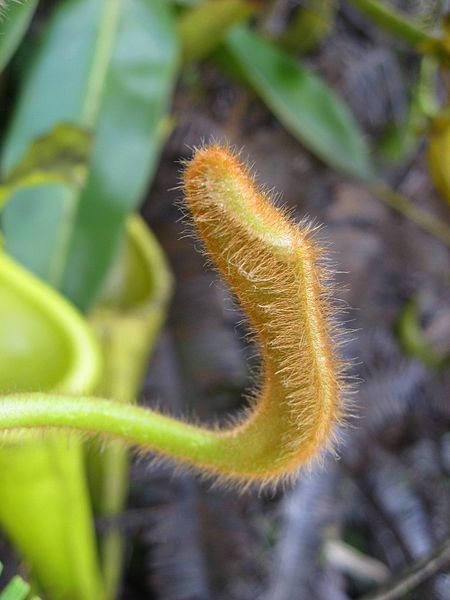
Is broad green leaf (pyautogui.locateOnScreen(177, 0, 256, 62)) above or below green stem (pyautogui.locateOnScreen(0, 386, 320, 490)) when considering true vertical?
above

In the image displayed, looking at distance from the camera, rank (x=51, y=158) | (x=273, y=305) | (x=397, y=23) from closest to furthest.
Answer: (x=273, y=305)
(x=51, y=158)
(x=397, y=23)

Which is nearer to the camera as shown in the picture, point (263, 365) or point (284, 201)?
point (263, 365)

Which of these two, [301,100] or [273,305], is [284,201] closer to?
[301,100]

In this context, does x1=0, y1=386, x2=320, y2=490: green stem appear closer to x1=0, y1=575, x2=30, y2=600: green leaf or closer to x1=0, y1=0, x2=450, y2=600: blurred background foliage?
x1=0, y1=575, x2=30, y2=600: green leaf

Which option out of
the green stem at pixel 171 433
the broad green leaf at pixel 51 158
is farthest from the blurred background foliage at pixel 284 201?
the green stem at pixel 171 433

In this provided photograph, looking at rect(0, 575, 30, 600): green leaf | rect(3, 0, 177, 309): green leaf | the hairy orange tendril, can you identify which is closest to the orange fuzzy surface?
the hairy orange tendril

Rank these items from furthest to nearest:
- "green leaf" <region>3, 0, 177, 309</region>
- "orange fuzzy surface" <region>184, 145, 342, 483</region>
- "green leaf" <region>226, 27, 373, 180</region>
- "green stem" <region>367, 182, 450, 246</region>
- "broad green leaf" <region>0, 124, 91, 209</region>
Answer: "green stem" <region>367, 182, 450, 246</region> < "green leaf" <region>226, 27, 373, 180</region> < "green leaf" <region>3, 0, 177, 309</region> < "broad green leaf" <region>0, 124, 91, 209</region> < "orange fuzzy surface" <region>184, 145, 342, 483</region>

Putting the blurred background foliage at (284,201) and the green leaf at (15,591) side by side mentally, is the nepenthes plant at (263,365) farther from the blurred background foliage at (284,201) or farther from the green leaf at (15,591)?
the blurred background foliage at (284,201)

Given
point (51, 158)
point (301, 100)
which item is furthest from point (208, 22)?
point (51, 158)

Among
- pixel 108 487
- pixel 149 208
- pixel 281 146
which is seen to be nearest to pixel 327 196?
pixel 281 146

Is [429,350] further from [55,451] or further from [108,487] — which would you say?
[55,451]
